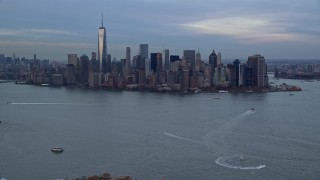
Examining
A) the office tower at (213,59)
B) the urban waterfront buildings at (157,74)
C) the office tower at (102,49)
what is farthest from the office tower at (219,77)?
the office tower at (102,49)

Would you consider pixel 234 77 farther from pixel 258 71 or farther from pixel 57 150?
pixel 57 150

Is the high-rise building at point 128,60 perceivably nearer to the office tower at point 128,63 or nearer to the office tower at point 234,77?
the office tower at point 128,63

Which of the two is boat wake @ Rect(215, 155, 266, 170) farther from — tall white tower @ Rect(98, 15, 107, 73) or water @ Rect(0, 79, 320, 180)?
tall white tower @ Rect(98, 15, 107, 73)

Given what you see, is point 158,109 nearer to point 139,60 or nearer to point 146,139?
point 146,139

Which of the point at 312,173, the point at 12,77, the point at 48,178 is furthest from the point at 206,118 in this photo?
the point at 12,77

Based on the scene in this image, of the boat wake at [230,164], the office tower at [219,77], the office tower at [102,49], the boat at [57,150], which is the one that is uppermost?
the office tower at [102,49]

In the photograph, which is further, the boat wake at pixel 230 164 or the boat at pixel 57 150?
the boat at pixel 57 150

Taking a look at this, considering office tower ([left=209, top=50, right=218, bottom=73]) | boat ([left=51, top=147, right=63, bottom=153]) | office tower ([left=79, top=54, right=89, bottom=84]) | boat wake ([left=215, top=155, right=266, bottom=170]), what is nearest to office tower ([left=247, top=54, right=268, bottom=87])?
office tower ([left=209, top=50, right=218, bottom=73])
